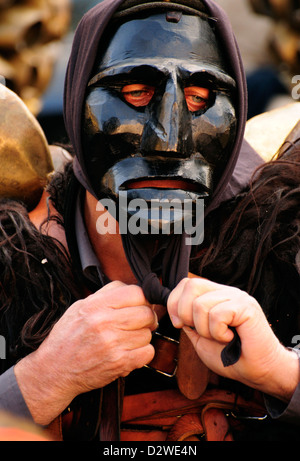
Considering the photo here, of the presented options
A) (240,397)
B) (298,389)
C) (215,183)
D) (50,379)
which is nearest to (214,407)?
(240,397)

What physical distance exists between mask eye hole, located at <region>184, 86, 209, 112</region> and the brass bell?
0.60 m

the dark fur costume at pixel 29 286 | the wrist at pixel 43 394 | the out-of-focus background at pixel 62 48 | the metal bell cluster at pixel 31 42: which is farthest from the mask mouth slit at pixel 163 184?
the metal bell cluster at pixel 31 42

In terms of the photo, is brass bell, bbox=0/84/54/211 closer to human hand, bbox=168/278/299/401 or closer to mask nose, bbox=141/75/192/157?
mask nose, bbox=141/75/192/157

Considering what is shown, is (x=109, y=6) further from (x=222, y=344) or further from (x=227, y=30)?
(x=222, y=344)

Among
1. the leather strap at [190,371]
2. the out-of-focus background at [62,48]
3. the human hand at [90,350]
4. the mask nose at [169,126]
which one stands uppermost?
the mask nose at [169,126]

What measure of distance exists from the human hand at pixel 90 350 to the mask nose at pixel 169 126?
316 mm

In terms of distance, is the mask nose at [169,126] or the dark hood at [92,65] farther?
the dark hood at [92,65]

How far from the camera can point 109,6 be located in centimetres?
171

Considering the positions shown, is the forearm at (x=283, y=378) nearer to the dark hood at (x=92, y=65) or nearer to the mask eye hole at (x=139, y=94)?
the dark hood at (x=92, y=65)

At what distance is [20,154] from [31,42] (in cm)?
173

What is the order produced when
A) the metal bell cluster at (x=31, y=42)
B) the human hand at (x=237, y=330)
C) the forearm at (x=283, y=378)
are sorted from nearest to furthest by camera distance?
the human hand at (x=237, y=330) → the forearm at (x=283, y=378) → the metal bell cluster at (x=31, y=42)

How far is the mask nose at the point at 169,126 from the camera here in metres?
1.55

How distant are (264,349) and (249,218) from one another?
1.60 ft

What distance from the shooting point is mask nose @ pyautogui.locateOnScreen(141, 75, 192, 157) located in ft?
5.08
